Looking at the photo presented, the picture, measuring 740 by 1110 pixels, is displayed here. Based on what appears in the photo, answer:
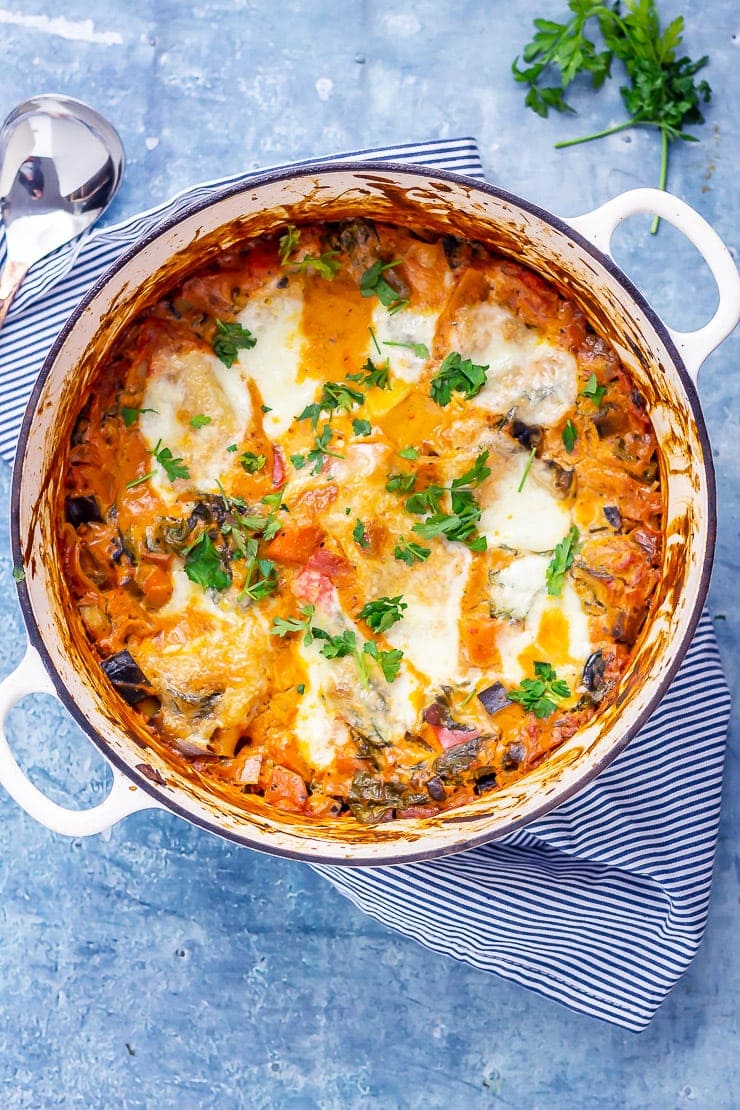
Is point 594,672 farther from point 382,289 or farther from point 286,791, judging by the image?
point 382,289

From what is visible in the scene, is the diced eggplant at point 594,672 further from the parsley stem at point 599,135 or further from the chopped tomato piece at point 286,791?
the parsley stem at point 599,135

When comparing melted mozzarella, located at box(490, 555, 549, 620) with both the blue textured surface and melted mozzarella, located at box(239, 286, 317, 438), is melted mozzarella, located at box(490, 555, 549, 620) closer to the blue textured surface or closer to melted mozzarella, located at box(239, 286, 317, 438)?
melted mozzarella, located at box(239, 286, 317, 438)

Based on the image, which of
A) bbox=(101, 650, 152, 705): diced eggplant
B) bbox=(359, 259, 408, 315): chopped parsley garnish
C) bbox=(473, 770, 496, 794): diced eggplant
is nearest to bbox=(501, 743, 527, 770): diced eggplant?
bbox=(473, 770, 496, 794): diced eggplant

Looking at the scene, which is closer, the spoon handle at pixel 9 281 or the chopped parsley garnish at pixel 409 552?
the chopped parsley garnish at pixel 409 552

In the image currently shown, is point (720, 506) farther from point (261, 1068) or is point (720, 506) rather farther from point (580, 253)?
point (261, 1068)

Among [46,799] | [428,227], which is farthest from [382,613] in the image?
[428,227]

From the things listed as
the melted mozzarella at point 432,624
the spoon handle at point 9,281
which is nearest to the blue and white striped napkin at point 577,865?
the spoon handle at point 9,281
